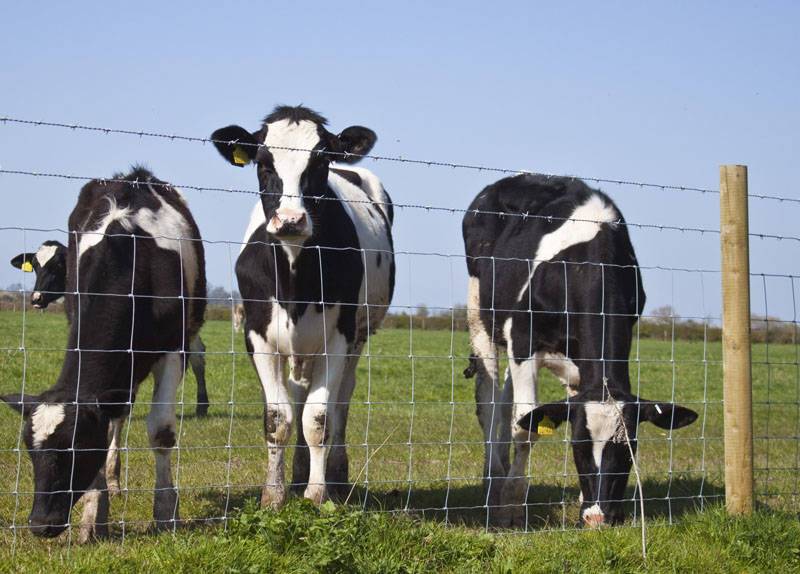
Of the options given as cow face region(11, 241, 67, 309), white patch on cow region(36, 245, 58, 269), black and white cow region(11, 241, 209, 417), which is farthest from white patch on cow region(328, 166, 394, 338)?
white patch on cow region(36, 245, 58, 269)

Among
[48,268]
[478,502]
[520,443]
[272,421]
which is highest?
[48,268]

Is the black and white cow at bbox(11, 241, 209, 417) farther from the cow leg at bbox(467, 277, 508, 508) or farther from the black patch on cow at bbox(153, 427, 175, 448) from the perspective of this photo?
the black patch on cow at bbox(153, 427, 175, 448)

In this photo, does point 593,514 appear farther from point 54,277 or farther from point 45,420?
point 54,277

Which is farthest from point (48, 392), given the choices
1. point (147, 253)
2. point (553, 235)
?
point (553, 235)

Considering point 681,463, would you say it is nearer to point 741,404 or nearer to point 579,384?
point 579,384

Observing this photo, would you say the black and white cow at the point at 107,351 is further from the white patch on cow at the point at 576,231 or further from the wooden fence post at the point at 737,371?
the wooden fence post at the point at 737,371

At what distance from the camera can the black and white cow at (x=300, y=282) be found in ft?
24.7

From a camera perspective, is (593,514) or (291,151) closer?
(593,514)

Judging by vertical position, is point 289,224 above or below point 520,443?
above

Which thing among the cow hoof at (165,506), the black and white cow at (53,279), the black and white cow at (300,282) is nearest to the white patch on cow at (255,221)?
the black and white cow at (300,282)

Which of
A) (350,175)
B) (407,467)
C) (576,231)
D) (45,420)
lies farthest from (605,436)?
(350,175)

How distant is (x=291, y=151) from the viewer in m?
7.57

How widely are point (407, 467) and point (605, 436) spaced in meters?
3.31

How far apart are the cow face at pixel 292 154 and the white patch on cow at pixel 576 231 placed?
1858 millimetres
